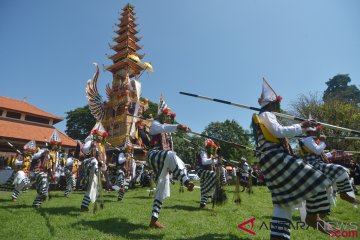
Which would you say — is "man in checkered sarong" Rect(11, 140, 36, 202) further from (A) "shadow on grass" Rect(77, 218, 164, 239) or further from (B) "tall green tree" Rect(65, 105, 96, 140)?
(B) "tall green tree" Rect(65, 105, 96, 140)

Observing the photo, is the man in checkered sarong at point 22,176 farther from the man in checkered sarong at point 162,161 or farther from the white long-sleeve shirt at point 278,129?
the white long-sleeve shirt at point 278,129

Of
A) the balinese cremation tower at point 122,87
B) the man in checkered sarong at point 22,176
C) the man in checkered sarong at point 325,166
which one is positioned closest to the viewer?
the man in checkered sarong at point 325,166

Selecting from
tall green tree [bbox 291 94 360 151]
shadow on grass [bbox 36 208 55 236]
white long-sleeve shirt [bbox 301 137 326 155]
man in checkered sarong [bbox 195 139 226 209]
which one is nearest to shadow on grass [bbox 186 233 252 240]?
shadow on grass [bbox 36 208 55 236]

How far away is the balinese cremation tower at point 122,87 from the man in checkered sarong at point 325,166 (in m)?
29.0

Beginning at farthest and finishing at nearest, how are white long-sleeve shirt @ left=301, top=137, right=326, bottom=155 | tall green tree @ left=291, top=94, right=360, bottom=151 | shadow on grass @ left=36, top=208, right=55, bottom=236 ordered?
tall green tree @ left=291, top=94, right=360, bottom=151
white long-sleeve shirt @ left=301, top=137, right=326, bottom=155
shadow on grass @ left=36, top=208, right=55, bottom=236

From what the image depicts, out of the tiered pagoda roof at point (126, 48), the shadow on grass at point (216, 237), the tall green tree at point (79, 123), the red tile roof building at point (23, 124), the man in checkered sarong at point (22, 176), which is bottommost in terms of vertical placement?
the shadow on grass at point (216, 237)

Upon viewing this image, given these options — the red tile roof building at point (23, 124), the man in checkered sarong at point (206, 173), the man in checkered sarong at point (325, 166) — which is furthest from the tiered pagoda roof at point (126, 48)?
the man in checkered sarong at point (325, 166)

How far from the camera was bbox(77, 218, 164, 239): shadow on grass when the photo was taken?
5668mm

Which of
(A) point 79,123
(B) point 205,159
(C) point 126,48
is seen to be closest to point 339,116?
(B) point 205,159

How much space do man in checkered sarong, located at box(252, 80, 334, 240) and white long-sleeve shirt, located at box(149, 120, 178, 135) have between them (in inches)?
77.6

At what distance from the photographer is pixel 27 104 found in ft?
129

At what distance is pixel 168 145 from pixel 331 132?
24254 mm

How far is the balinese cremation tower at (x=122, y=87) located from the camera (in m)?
37.4

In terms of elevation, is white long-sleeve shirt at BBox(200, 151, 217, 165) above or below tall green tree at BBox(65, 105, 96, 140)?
below
